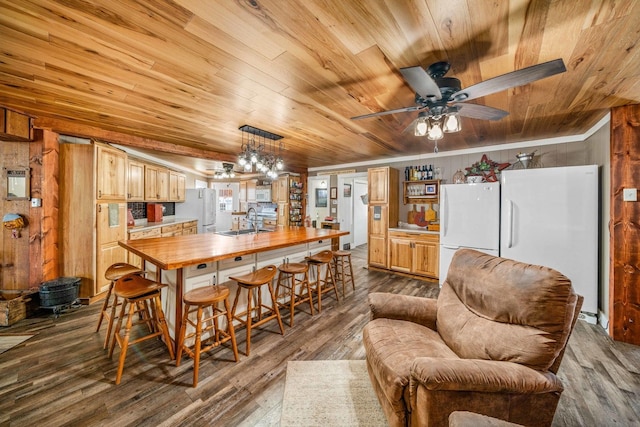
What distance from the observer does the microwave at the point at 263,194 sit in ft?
23.4

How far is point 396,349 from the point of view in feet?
4.88

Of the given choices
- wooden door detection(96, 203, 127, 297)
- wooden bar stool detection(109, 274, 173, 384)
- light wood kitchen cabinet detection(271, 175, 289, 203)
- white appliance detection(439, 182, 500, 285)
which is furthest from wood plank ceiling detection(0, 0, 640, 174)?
light wood kitchen cabinet detection(271, 175, 289, 203)

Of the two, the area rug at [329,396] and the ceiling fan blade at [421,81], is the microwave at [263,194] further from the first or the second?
the ceiling fan blade at [421,81]

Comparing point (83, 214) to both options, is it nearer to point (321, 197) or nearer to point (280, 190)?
point (280, 190)

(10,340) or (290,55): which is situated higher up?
(290,55)

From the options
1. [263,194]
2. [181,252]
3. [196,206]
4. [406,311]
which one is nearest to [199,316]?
[181,252]

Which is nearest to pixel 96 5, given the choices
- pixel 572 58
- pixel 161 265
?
pixel 161 265

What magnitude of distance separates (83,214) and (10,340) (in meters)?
1.52

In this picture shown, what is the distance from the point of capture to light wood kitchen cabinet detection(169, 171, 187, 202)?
5770 millimetres

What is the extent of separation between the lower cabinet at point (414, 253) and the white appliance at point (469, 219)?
37cm

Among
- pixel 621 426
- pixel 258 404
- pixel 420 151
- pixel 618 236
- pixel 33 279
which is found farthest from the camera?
pixel 420 151

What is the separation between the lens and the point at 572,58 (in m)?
1.67

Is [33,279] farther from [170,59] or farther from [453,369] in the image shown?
[453,369]

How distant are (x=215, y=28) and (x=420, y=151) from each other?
13.6 feet
